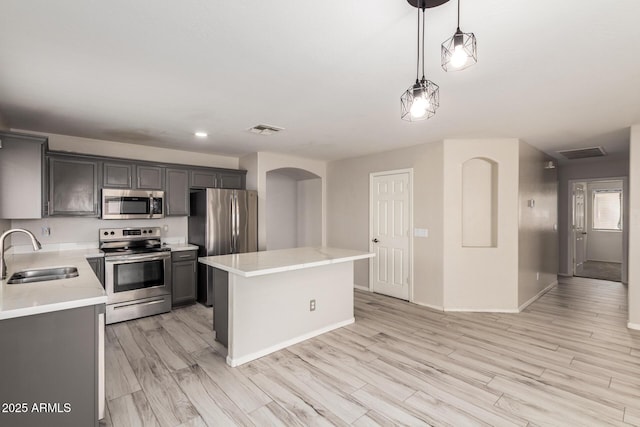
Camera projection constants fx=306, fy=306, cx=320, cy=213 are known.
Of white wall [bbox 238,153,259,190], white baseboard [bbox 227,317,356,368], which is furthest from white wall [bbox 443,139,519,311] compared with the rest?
white wall [bbox 238,153,259,190]

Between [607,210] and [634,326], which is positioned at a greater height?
[607,210]

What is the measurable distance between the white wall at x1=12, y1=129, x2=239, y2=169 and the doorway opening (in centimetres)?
820

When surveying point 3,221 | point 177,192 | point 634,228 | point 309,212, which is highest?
point 177,192

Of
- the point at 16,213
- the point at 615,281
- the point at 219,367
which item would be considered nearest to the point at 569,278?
the point at 615,281

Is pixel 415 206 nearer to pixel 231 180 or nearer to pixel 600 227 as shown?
pixel 231 180

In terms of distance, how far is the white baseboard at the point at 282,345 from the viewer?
111 inches

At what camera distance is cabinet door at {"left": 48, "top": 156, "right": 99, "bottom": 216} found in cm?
368

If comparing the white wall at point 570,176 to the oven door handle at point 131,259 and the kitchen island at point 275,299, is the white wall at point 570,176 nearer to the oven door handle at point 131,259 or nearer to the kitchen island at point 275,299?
the kitchen island at point 275,299

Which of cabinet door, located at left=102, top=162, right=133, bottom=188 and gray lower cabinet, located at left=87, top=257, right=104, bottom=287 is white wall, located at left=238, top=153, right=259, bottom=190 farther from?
gray lower cabinet, located at left=87, top=257, right=104, bottom=287

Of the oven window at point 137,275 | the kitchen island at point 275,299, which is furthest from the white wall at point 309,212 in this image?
the oven window at point 137,275

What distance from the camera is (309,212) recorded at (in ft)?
21.5

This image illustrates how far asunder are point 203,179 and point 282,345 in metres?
2.97

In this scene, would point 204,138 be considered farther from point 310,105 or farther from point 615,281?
point 615,281

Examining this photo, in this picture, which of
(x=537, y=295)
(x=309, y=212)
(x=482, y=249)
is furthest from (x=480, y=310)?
(x=309, y=212)
